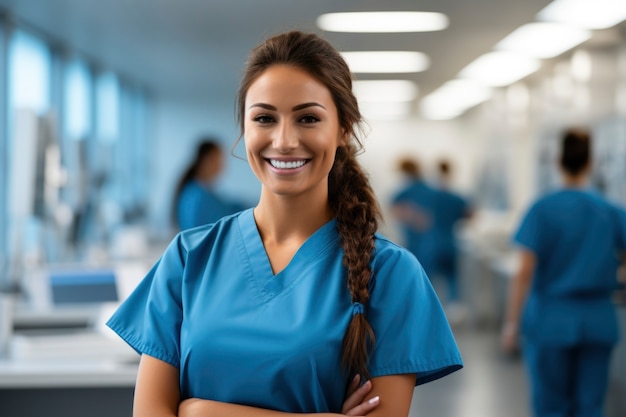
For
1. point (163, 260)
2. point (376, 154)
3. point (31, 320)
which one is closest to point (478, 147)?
point (376, 154)

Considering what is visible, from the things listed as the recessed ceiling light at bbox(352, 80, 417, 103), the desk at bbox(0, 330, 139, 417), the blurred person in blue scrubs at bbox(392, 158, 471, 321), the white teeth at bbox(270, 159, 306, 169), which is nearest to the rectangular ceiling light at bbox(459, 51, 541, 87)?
the recessed ceiling light at bbox(352, 80, 417, 103)

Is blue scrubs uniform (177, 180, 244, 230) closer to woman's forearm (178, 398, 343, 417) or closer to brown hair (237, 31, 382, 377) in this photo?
brown hair (237, 31, 382, 377)

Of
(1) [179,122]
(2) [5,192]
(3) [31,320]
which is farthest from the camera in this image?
(1) [179,122]

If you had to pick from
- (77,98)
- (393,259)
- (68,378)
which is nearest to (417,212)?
(77,98)

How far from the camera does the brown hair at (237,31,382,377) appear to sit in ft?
5.00

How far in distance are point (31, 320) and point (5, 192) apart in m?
4.44

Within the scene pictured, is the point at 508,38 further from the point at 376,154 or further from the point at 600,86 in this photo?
the point at 376,154

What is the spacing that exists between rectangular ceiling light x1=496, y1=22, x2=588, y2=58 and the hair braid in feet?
18.5

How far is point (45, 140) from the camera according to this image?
463 cm

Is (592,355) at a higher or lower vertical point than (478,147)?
lower

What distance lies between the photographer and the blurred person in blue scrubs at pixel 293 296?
1518 mm

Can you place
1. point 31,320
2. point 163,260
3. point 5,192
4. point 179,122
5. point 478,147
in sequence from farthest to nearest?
point 179,122 → point 478,147 → point 5,192 → point 31,320 → point 163,260

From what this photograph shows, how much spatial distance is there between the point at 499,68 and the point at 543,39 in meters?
1.93

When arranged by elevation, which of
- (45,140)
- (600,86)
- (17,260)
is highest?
(600,86)
